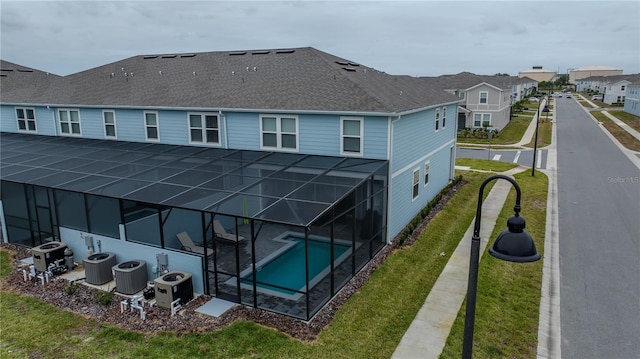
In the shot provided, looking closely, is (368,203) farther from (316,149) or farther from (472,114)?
(472,114)

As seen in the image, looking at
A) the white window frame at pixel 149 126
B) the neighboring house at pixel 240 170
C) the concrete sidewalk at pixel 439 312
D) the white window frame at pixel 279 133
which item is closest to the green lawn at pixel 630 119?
the neighboring house at pixel 240 170

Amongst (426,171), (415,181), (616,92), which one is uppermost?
(616,92)

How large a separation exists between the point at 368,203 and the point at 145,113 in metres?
12.0

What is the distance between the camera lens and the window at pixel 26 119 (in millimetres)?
24438

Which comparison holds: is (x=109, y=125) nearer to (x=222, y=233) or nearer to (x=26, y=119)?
(x=26, y=119)

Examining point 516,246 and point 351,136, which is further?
point 351,136

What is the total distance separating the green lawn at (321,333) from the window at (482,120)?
3639 centimetres

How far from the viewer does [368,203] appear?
15477 mm

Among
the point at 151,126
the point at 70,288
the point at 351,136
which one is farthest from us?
the point at 151,126

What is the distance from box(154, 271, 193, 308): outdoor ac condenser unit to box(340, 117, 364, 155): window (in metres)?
7.40

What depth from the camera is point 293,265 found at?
14.7m

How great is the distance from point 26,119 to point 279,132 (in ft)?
56.5

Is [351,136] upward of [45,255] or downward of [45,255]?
upward

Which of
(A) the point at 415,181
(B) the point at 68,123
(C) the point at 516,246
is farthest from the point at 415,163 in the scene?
(B) the point at 68,123
